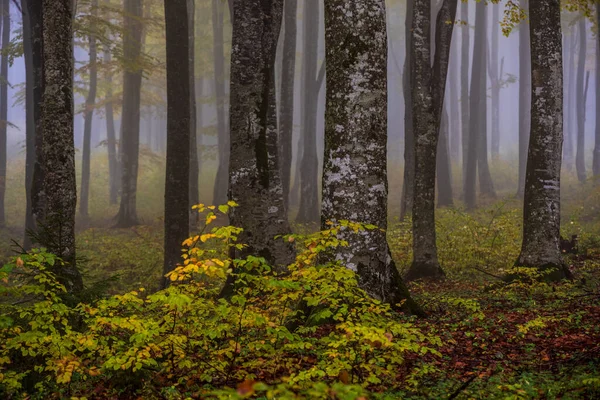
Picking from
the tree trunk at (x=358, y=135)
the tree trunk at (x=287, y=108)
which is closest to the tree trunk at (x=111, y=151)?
the tree trunk at (x=287, y=108)

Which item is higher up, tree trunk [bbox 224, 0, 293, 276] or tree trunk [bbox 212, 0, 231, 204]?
tree trunk [bbox 212, 0, 231, 204]

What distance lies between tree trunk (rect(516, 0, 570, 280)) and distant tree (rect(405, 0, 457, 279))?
2114 mm

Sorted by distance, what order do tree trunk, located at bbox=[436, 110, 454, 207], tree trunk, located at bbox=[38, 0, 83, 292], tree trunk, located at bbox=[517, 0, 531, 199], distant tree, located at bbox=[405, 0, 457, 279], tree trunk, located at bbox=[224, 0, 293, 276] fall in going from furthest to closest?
tree trunk, located at bbox=[517, 0, 531, 199], tree trunk, located at bbox=[436, 110, 454, 207], distant tree, located at bbox=[405, 0, 457, 279], tree trunk, located at bbox=[224, 0, 293, 276], tree trunk, located at bbox=[38, 0, 83, 292]

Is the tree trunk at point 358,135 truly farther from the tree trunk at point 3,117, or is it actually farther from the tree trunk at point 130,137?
the tree trunk at point 3,117

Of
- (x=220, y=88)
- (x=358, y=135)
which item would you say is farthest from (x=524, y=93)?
(x=358, y=135)

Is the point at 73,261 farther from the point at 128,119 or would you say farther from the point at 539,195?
the point at 128,119

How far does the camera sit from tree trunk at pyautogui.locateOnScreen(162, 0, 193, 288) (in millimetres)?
11445

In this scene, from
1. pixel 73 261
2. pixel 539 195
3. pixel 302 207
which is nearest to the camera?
pixel 73 261

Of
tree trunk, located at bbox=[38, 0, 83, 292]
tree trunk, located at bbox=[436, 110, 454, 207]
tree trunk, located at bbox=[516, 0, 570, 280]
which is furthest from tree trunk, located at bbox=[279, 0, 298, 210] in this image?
tree trunk, located at bbox=[38, 0, 83, 292]

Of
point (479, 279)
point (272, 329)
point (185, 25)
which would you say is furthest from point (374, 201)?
point (185, 25)

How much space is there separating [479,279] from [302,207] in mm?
10489

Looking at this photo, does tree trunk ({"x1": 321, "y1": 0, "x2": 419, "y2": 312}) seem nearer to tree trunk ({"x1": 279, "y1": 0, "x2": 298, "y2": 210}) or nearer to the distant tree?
the distant tree

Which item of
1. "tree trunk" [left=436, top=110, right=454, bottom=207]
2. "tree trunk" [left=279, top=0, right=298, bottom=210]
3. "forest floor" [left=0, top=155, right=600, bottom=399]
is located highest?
"tree trunk" [left=279, top=0, right=298, bottom=210]

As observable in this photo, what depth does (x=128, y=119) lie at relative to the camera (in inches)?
904
